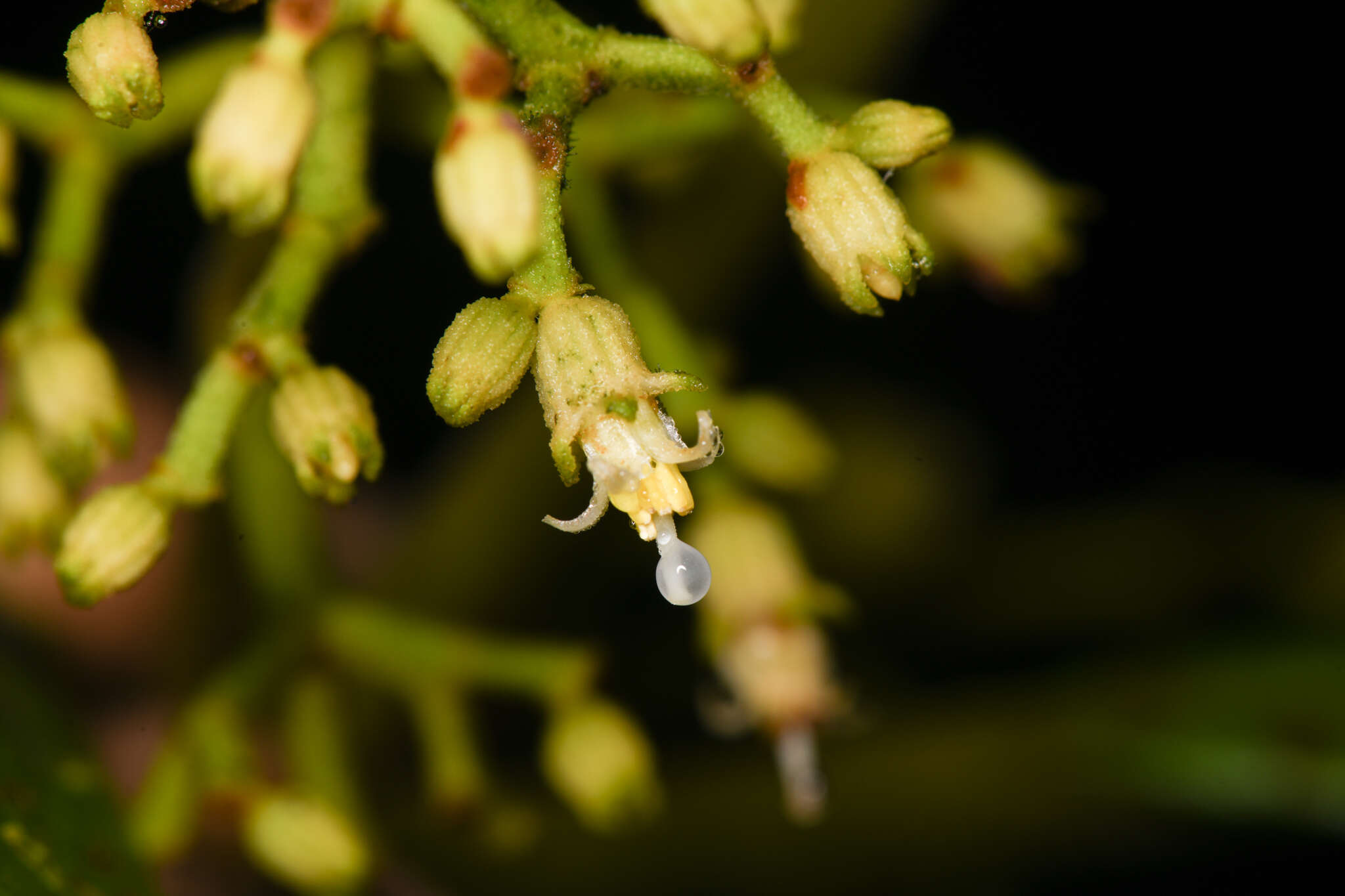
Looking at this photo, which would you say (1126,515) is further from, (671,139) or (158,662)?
(158,662)

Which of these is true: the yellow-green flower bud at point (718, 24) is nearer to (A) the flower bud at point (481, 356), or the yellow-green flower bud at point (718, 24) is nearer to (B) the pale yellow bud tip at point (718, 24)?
(B) the pale yellow bud tip at point (718, 24)

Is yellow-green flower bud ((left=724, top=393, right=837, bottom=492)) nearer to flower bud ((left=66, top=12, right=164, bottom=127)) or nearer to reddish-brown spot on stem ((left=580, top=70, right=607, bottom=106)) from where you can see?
reddish-brown spot on stem ((left=580, top=70, right=607, bottom=106))

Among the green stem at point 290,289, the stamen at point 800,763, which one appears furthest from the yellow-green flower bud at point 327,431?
the stamen at point 800,763

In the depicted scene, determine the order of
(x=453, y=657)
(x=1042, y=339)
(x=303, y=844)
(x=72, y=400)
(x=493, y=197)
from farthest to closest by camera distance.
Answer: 1. (x=1042, y=339)
2. (x=453, y=657)
3. (x=303, y=844)
4. (x=72, y=400)
5. (x=493, y=197)

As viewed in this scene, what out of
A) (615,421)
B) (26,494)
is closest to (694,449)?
(615,421)

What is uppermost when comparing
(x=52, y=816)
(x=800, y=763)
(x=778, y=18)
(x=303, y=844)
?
(x=778, y=18)

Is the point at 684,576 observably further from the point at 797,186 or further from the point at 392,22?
the point at 392,22

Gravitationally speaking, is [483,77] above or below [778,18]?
below
